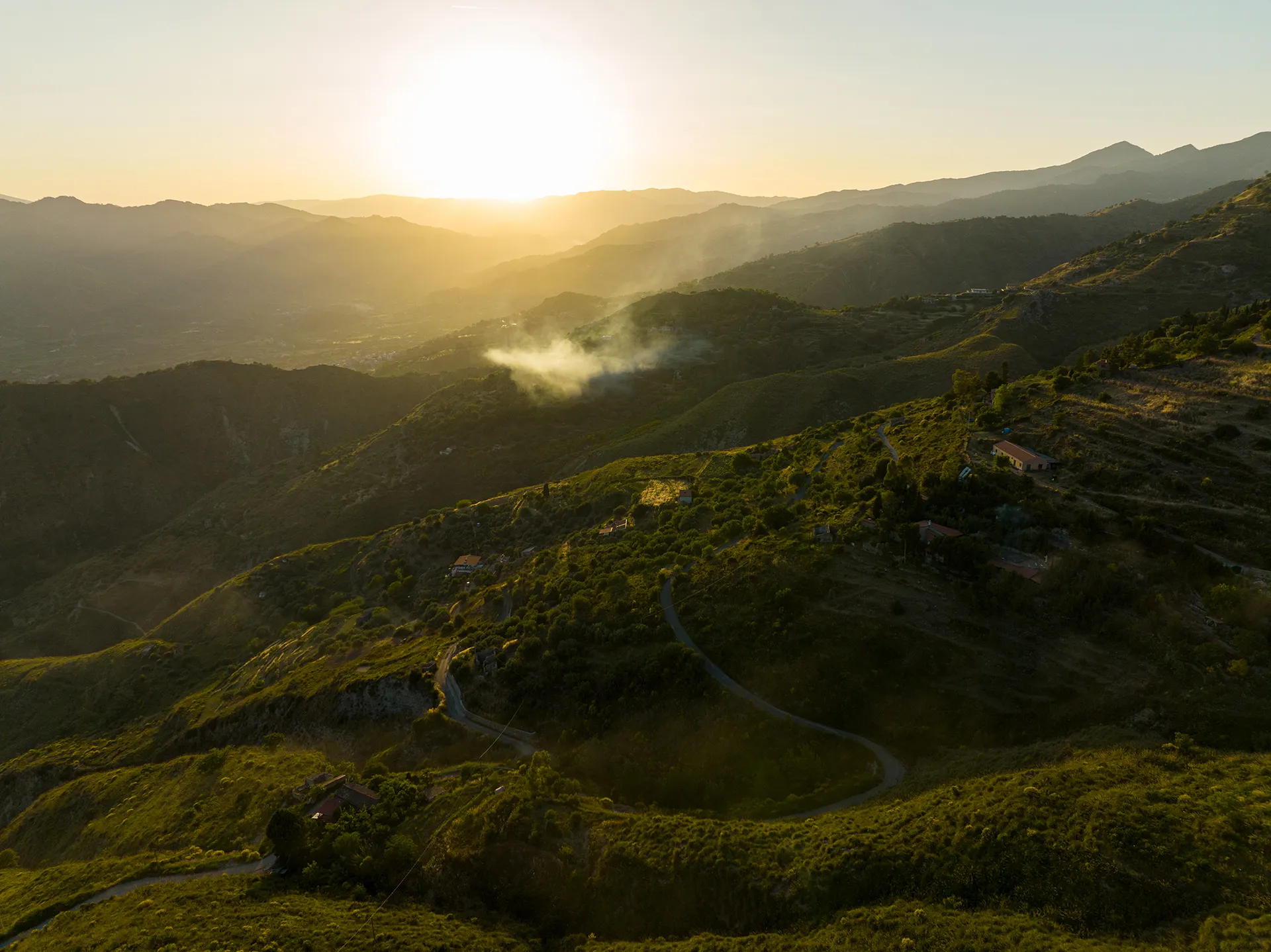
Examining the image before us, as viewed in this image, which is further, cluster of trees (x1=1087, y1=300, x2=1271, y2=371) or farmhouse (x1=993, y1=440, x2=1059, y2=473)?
cluster of trees (x1=1087, y1=300, x2=1271, y2=371)

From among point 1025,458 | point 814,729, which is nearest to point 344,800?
point 814,729

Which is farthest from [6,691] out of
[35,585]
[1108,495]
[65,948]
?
[1108,495]

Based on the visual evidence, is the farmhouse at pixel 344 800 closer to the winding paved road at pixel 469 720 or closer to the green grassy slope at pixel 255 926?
the green grassy slope at pixel 255 926

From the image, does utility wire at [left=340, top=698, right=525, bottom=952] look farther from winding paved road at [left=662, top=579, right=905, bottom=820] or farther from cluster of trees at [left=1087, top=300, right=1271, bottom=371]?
cluster of trees at [left=1087, top=300, right=1271, bottom=371]

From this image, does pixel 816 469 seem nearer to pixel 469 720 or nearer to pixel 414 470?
pixel 469 720

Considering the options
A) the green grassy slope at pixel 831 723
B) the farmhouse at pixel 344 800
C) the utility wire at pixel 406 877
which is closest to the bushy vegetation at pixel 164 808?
the green grassy slope at pixel 831 723

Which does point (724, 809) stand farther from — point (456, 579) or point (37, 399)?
point (37, 399)

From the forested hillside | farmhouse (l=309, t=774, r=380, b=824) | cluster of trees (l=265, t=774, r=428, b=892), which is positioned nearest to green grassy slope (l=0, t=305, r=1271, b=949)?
cluster of trees (l=265, t=774, r=428, b=892)
